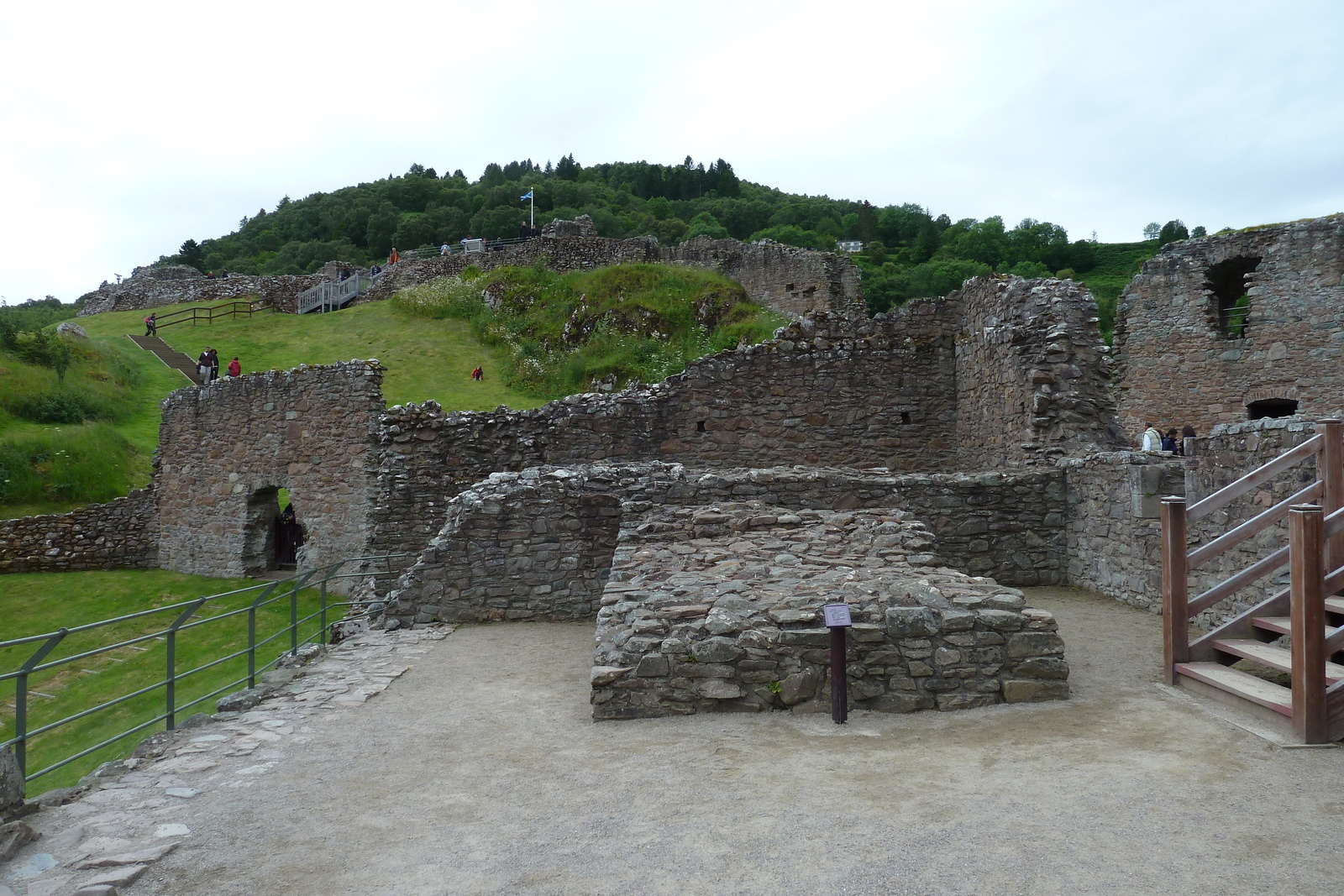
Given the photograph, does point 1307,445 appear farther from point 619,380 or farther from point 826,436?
point 619,380

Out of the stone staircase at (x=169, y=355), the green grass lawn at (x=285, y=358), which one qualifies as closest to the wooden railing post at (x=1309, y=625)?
the green grass lawn at (x=285, y=358)

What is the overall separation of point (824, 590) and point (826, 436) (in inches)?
350

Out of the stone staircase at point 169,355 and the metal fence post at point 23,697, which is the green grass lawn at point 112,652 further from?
the stone staircase at point 169,355

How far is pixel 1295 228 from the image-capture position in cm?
1916

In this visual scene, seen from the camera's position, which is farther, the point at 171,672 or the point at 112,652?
the point at 112,652

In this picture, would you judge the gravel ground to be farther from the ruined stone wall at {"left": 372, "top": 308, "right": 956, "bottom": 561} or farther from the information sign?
the ruined stone wall at {"left": 372, "top": 308, "right": 956, "bottom": 561}

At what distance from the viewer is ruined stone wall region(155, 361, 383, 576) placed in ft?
55.8

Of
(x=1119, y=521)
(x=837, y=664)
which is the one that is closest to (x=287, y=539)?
(x=837, y=664)

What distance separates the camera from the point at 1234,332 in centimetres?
2069

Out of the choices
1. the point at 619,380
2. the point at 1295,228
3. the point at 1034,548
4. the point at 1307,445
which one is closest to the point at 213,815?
the point at 1307,445

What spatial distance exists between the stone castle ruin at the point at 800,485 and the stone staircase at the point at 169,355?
11519 millimetres

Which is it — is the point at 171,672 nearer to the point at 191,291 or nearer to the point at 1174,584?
the point at 1174,584

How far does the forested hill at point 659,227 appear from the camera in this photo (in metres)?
65.1

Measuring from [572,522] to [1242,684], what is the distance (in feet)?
24.7
